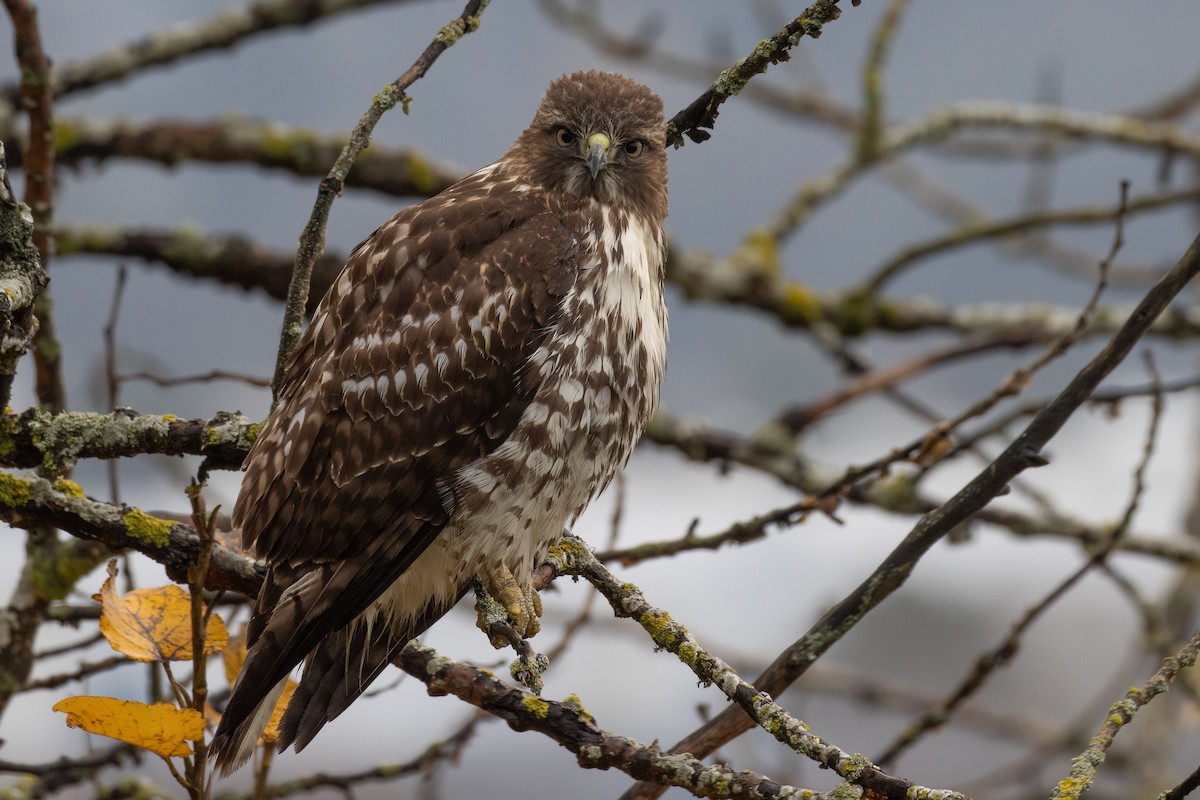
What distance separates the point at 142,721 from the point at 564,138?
1983mm

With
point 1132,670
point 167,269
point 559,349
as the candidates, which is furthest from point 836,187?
point 559,349

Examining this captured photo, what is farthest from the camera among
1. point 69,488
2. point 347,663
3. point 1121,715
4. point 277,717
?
point 347,663

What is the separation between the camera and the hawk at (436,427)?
293cm

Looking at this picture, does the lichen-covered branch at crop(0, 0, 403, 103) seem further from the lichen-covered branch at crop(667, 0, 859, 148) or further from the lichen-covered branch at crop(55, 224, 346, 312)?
the lichen-covered branch at crop(667, 0, 859, 148)

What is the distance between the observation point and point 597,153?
3.38 m

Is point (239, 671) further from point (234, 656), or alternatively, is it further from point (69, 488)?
point (69, 488)

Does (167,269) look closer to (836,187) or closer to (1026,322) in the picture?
(836,187)

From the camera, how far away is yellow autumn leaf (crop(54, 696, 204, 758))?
2.13 m

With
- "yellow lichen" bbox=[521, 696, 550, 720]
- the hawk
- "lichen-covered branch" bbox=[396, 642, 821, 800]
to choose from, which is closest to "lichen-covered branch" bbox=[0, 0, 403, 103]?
the hawk

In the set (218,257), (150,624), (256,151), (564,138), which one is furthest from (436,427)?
(256,151)

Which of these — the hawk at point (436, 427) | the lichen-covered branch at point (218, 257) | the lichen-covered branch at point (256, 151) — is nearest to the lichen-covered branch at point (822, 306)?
the lichen-covered branch at point (256, 151)

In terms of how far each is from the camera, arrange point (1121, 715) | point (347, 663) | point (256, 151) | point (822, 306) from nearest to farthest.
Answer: point (1121, 715) < point (347, 663) < point (256, 151) < point (822, 306)

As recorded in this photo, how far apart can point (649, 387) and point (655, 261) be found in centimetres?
41

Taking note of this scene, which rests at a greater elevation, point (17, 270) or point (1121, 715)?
point (17, 270)
